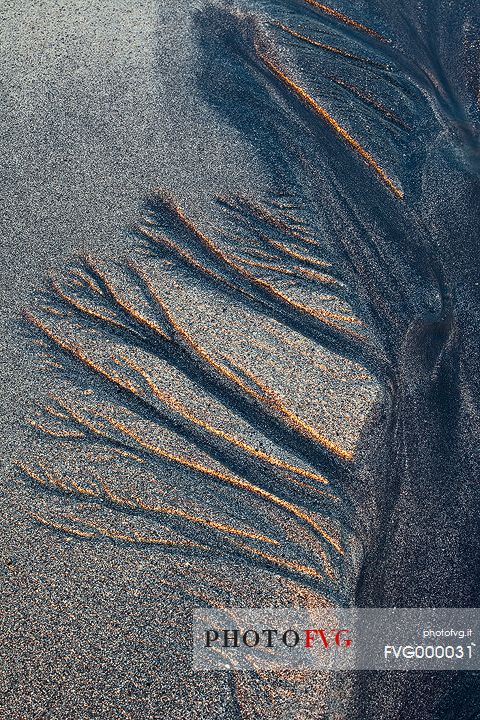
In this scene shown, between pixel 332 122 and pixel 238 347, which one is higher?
pixel 332 122

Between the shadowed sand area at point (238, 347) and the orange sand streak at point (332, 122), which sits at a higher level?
the orange sand streak at point (332, 122)

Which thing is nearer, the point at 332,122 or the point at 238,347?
the point at 238,347

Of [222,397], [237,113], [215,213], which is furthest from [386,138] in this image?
[222,397]

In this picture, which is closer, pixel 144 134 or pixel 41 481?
pixel 41 481

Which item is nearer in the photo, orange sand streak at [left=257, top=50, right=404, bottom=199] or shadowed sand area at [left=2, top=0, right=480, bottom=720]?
shadowed sand area at [left=2, top=0, right=480, bottom=720]

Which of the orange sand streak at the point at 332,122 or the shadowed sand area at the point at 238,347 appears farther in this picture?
the orange sand streak at the point at 332,122

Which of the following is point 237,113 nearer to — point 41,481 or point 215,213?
point 215,213

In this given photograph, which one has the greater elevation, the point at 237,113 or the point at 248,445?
the point at 237,113

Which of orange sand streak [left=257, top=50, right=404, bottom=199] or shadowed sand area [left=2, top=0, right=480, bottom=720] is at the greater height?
orange sand streak [left=257, top=50, right=404, bottom=199]
